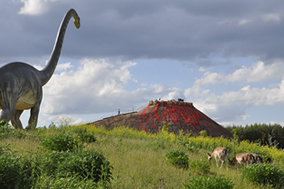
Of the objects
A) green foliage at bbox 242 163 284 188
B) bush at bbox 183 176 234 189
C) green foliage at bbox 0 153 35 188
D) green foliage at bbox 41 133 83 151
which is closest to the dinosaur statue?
green foliage at bbox 41 133 83 151

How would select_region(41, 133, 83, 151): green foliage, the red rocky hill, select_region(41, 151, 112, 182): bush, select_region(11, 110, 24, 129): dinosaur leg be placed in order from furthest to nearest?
the red rocky hill, select_region(11, 110, 24, 129): dinosaur leg, select_region(41, 133, 83, 151): green foliage, select_region(41, 151, 112, 182): bush

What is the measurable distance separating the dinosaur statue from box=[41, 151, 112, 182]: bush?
5.77 metres

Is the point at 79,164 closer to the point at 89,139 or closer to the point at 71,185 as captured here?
the point at 71,185

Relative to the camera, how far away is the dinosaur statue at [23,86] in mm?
10109

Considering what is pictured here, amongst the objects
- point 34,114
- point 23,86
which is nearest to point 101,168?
point 23,86

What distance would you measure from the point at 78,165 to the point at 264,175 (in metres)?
5.43

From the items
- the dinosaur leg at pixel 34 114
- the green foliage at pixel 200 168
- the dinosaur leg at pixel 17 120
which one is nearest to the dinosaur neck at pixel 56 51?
the dinosaur leg at pixel 34 114

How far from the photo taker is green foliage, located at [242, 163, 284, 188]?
7.18 m

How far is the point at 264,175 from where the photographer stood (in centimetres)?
721

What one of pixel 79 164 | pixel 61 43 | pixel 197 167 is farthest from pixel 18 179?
pixel 61 43

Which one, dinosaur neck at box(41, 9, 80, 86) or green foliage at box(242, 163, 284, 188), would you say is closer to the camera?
green foliage at box(242, 163, 284, 188)

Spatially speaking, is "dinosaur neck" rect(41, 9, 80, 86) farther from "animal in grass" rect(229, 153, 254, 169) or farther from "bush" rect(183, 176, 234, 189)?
"bush" rect(183, 176, 234, 189)

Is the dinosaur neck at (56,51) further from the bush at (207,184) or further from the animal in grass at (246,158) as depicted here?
the bush at (207,184)

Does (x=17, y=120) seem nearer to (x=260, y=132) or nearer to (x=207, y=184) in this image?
(x=207, y=184)
